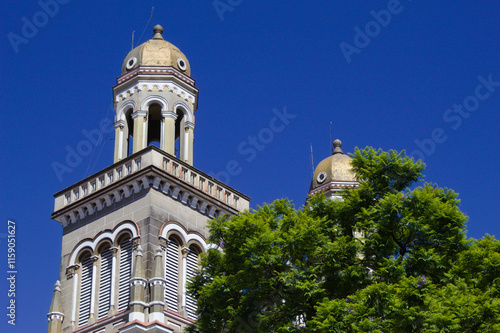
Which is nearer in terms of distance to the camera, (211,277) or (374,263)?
(374,263)

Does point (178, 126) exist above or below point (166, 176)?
above

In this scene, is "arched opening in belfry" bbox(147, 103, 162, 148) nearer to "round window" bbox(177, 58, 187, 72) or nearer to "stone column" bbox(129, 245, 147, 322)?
"round window" bbox(177, 58, 187, 72)

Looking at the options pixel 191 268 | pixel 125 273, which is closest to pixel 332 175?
pixel 191 268

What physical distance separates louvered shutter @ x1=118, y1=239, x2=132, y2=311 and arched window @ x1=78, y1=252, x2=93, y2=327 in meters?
1.75

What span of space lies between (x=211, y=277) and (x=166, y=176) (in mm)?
8090

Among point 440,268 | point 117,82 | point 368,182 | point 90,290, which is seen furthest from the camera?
point 117,82

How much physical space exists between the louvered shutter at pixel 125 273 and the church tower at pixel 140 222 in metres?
0.05

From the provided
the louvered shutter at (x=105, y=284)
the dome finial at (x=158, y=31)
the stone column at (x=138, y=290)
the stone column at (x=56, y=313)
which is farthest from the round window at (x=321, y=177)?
the stone column at (x=56, y=313)

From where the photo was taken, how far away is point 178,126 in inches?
1724

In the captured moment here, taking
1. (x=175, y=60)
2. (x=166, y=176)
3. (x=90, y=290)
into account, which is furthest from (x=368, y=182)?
(x=175, y=60)

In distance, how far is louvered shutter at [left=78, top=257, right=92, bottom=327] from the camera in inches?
1439

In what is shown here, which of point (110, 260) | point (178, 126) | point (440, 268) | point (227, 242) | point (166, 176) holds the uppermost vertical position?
point (178, 126)

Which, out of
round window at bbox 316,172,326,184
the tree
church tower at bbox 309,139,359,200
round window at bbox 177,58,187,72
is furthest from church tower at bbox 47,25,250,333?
round window at bbox 316,172,326,184

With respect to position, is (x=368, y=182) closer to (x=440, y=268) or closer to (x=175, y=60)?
(x=440, y=268)
